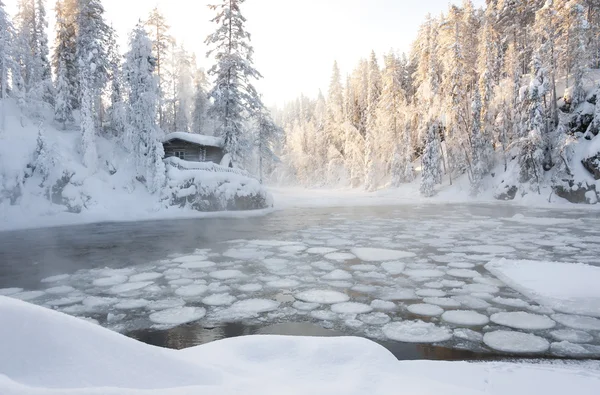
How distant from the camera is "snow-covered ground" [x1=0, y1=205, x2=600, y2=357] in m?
3.76

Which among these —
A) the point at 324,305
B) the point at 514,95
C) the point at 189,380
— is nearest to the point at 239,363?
the point at 189,380

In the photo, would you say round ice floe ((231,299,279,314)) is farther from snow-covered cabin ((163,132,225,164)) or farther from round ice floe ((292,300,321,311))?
snow-covered cabin ((163,132,225,164))

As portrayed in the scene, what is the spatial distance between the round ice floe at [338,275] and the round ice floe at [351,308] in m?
1.24

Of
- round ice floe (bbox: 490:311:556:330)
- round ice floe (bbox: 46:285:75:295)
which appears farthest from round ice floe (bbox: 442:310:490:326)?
round ice floe (bbox: 46:285:75:295)

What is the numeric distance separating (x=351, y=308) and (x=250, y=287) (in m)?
1.75

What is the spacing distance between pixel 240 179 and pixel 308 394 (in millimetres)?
16981

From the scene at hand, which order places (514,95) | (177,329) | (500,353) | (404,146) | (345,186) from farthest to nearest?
(345,186) < (404,146) < (514,95) < (177,329) < (500,353)

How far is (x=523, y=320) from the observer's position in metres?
3.96

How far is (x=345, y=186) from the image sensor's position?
44.2 metres

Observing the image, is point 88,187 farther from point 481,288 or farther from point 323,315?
point 481,288

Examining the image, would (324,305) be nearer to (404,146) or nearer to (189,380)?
(189,380)

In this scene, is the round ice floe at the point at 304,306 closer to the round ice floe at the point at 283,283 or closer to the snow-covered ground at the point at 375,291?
the snow-covered ground at the point at 375,291

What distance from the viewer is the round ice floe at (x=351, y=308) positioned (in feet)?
14.2

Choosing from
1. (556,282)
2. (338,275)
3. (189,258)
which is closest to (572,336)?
(556,282)
